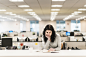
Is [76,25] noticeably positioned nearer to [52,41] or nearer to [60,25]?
[60,25]

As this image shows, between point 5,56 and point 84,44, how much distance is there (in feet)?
11.4

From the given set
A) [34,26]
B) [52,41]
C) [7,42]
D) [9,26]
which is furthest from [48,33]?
[9,26]

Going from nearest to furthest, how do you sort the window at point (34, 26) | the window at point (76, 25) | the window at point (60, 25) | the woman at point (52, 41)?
the woman at point (52, 41)
the window at point (76, 25)
the window at point (60, 25)
the window at point (34, 26)

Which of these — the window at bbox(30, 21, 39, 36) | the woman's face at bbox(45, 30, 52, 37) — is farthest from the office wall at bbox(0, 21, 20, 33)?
the woman's face at bbox(45, 30, 52, 37)

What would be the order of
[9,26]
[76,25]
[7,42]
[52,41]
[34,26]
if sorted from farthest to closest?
1. [34,26]
2. [9,26]
3. [76,25]
4. [7,42]
5. [52,41]

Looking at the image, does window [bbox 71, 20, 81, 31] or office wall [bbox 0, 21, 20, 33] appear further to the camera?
office wall [bbox 0, 21, 20, 33]

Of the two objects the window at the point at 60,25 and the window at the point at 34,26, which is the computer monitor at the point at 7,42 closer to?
the window at the point at 60,25

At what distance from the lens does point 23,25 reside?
76.7 feet

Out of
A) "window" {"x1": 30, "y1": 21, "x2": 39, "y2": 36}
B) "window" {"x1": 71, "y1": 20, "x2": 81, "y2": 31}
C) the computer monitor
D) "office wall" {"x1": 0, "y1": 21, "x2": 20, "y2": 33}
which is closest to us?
the computer monitor

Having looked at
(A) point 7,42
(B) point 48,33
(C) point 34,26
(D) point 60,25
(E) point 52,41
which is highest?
(D) point 60,25

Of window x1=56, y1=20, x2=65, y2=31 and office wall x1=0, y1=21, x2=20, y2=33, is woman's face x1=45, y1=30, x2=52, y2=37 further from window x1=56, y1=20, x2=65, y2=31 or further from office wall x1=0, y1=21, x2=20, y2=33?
office wall x1=0, y1=21, x2=20, y2=33

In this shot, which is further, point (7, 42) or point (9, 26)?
point (9, 26)

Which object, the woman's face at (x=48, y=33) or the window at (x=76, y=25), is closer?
the woman's face at (x=48, y=33)

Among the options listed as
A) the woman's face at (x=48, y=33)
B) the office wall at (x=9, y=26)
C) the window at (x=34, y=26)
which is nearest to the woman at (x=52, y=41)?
the woman's face at (x=48, y=33)
